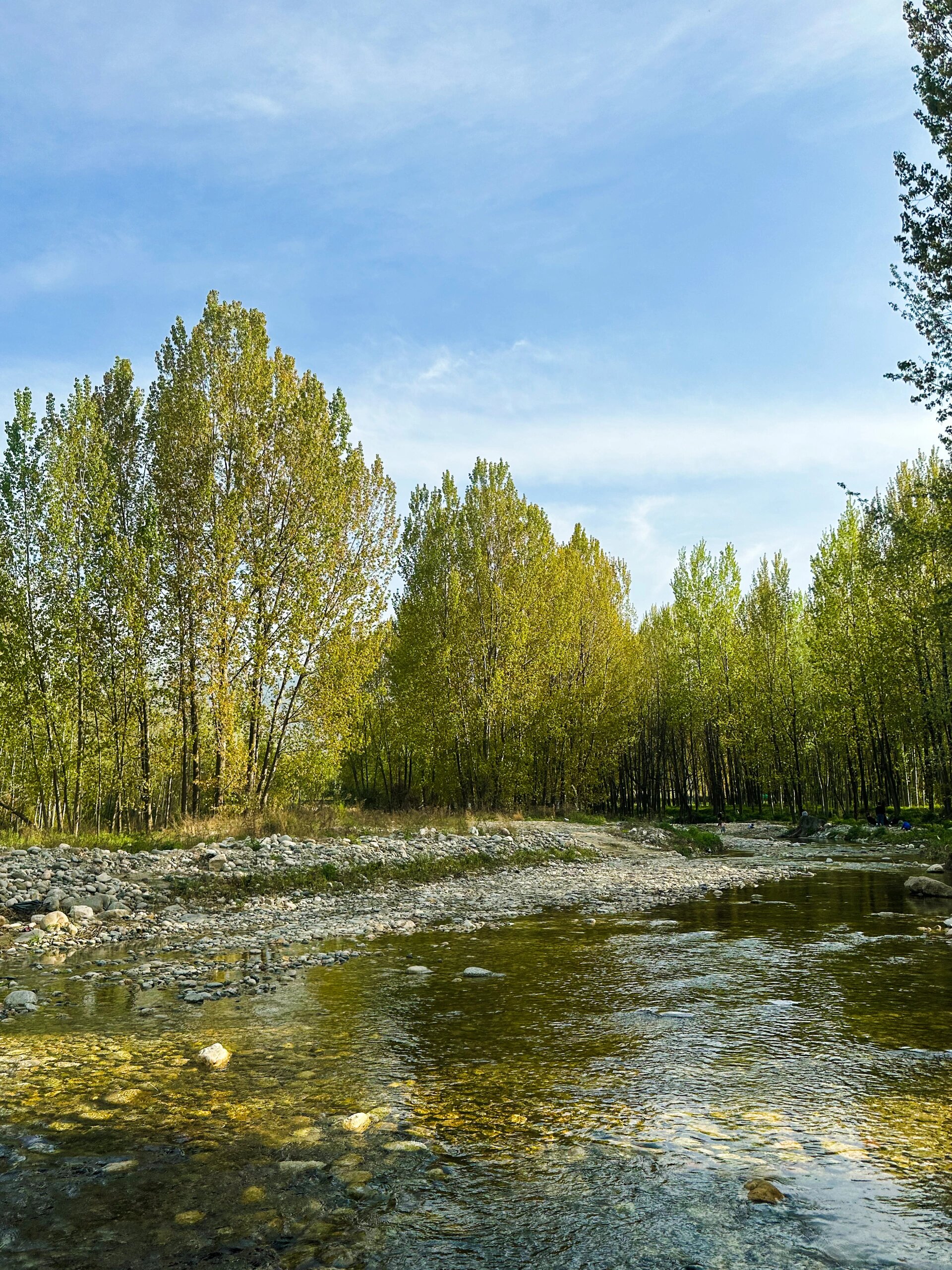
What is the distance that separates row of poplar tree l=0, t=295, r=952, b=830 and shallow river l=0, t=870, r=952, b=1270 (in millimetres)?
14436

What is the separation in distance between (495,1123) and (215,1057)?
7.40ft

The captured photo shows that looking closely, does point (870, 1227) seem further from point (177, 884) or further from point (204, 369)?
point (204, 369)

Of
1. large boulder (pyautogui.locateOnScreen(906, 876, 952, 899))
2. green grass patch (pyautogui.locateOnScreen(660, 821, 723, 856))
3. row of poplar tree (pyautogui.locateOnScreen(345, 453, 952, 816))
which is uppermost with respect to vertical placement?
row of poplar tree (pyautogui.locateOnScreen(345, 453, 952, 816))

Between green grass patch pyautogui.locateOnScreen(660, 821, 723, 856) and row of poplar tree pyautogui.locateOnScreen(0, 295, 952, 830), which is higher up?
row of poplar tree pyautogui.locateOnScreen(0, 295, 952, 830)

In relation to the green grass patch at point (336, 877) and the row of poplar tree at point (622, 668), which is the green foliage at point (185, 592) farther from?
the green grass patch at point (336, 877)

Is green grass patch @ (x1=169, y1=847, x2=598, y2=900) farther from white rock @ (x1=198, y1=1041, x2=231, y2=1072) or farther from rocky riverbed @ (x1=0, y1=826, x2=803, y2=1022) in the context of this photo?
white rock @ (x1=198, y1=1041, x2=231, y2=1072)

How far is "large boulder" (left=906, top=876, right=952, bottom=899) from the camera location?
13797 millimetres

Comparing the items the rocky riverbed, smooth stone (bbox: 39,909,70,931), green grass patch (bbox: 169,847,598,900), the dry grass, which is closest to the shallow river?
the rocky riverbed

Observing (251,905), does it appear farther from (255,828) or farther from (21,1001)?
(255,828)

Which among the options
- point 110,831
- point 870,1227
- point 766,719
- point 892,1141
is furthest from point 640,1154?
point 766,719

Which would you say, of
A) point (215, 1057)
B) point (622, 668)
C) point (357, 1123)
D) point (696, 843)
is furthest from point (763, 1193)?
point (622, 668)

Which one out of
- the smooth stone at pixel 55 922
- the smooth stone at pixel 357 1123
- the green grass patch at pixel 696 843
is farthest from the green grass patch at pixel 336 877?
the smooth stone at pixel 357 1123

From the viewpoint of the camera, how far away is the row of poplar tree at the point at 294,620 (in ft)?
68.8

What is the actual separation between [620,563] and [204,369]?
29.5 m
